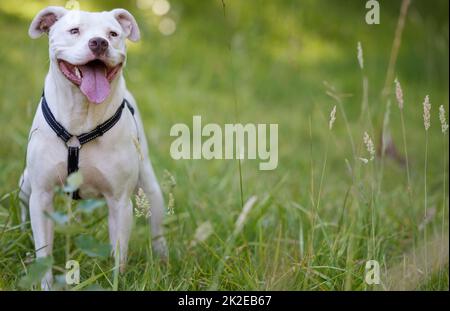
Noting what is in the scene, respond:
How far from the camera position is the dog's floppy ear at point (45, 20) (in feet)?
11.1

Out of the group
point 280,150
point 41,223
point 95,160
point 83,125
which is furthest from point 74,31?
point 280,150

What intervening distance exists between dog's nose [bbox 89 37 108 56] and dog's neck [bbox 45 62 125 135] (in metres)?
0.31

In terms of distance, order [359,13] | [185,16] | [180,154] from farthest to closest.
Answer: [359,13] → [185,16] → [180,154]

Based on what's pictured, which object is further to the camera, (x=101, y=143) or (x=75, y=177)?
(x=101, y=143)

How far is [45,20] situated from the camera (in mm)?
3471

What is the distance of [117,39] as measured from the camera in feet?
10.8

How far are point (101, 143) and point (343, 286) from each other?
1.37 metres

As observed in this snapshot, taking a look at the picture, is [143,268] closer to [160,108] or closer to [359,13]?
[160,108]

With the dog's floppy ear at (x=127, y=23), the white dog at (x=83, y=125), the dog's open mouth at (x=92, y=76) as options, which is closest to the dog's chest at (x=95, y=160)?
the white dog at (x=83, y=125)

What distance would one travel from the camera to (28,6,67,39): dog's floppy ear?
3.39 metres

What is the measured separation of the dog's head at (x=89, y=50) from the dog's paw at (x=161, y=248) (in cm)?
112

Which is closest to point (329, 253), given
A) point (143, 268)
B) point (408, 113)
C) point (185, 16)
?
point (143, 268)

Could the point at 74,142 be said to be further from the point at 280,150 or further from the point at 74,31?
the point at 280,150
